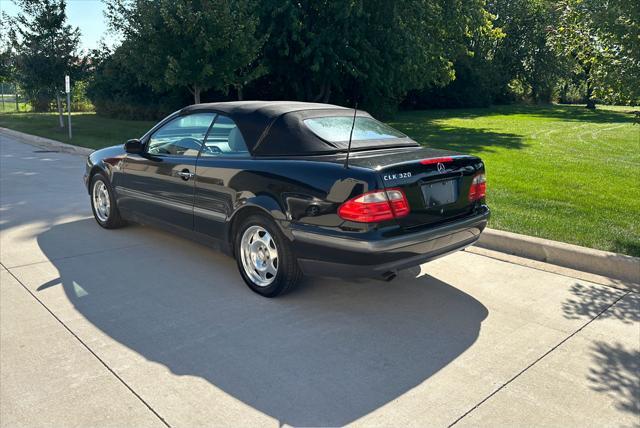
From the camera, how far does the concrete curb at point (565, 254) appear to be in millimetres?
5203

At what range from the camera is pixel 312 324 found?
4.13 meters

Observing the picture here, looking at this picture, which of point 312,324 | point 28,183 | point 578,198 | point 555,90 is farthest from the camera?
point 555,90

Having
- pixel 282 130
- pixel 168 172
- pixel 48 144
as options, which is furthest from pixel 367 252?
pixel 48 144

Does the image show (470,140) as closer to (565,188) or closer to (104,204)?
(565,188)

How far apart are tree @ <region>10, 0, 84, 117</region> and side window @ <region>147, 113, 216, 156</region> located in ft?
60.1

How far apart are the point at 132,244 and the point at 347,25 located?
17.1 metres

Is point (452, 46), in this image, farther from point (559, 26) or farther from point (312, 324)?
point (312, 324)

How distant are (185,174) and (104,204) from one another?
6.47 feet

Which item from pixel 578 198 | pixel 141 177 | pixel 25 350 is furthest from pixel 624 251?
pixel 25 350

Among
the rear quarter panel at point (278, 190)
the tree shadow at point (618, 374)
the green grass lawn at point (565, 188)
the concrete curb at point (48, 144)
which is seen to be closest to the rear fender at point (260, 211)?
the rear quarter panel at point (278, 190)

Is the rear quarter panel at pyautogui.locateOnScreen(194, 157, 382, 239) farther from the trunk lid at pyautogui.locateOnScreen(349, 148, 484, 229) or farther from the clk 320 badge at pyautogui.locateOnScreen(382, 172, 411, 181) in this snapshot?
the trunk lid at pyautogui.locateOnScreen(349, 148, 484, 229)

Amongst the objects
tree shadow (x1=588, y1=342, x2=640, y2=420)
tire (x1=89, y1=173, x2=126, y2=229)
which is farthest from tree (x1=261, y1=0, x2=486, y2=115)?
tree shadow (x1=588, y1=342, x2=640, y2=420)

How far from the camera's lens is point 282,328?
4.05 m

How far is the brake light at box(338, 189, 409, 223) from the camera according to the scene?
396cm
